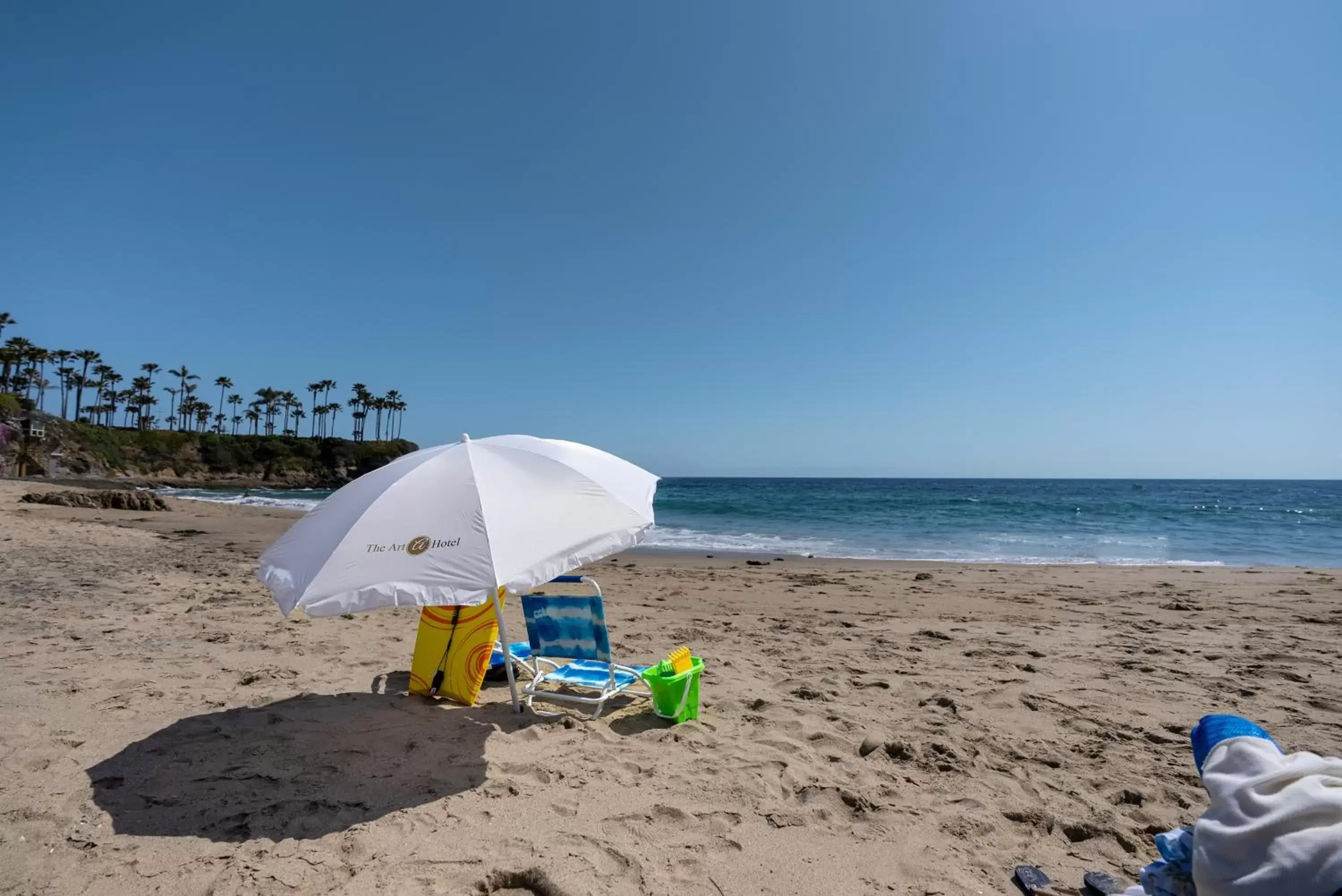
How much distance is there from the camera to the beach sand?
108 inches

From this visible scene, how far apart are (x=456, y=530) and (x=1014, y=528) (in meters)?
24.6

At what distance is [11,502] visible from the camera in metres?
18.9

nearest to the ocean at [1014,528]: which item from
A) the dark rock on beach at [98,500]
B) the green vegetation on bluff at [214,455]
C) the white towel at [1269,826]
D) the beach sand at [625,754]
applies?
the beach sand at [625,754]

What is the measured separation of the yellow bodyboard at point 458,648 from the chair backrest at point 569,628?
32cm

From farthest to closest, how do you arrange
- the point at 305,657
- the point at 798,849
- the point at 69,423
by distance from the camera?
the point at 69,423 → the point at 305,657 → the point at 798,849

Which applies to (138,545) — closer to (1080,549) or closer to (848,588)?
(848,588)

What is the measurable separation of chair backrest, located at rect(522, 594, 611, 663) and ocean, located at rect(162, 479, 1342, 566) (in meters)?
1.02

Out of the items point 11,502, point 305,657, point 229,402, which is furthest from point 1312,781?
point 229,402

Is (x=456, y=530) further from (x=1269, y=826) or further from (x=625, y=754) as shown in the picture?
(x=1269, y=826)

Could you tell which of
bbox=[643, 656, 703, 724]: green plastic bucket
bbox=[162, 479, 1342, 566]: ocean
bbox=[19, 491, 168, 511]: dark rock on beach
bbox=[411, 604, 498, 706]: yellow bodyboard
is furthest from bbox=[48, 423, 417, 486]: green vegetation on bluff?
bbox=[643, 656, 703, 724]: green plastic bucket

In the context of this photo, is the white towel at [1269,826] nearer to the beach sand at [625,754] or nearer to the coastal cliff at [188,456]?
the beach sand at [625,754]

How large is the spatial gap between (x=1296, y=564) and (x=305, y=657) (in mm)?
19308

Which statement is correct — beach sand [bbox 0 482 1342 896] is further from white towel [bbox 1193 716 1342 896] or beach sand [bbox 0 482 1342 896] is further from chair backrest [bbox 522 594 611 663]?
white towel [bbox 1193 716 1342 896]

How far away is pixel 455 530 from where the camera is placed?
129 inches
